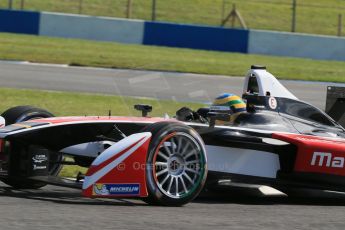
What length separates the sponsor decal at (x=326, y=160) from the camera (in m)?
8.00

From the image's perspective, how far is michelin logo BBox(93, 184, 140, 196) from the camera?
23.0ft

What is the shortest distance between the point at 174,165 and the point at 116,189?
0.57 meters

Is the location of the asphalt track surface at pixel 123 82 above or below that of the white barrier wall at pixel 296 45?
below

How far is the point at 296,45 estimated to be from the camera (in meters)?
28.0

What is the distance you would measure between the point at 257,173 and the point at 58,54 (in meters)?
16.0

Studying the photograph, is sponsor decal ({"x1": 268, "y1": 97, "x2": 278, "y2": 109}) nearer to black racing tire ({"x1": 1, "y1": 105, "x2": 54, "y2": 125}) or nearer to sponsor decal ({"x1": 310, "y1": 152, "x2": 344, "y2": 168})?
sponsor decal ({"x1": 310, "y1": 152, "x2": 344, "y2": 168})

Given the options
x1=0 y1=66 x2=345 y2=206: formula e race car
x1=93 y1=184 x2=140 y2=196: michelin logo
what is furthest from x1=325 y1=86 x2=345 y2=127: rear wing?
x1=93 y1=184 x2=140 y2=196: michelin logo

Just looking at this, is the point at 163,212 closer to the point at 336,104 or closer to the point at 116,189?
the point at 116,189

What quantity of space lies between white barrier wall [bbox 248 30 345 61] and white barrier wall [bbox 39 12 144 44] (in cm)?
373

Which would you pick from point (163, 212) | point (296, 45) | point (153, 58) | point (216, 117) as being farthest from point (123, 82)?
point (163, 212)

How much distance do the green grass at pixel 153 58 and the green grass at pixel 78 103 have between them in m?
5.20

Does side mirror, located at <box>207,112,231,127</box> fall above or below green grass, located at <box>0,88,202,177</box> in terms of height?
above

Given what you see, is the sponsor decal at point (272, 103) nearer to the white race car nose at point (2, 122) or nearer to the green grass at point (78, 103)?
the white race car nose at point (2, 122)

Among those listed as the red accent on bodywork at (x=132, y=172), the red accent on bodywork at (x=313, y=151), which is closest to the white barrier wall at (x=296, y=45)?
the red accent on bodywork at (x=313, y=151)
